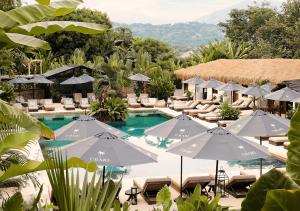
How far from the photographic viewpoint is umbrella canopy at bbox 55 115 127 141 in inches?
521

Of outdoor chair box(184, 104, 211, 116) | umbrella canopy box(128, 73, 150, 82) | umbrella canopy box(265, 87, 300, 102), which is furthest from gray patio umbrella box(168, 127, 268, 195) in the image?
umbrella canopy box(128, 73, 150, 82)

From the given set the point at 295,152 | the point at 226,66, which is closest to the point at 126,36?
the point at 226,66

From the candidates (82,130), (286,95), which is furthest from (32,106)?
(82,130)

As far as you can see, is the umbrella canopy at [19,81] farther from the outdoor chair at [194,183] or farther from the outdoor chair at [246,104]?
the outdoor chair at [194,183]

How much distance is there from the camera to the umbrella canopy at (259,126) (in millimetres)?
13555

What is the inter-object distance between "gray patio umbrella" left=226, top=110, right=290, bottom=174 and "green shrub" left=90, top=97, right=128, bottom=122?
39.7 feet

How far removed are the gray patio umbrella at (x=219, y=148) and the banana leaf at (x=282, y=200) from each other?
8.52m

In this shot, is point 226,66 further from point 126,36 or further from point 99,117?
point 126,36

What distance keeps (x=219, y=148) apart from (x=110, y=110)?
50.2ft

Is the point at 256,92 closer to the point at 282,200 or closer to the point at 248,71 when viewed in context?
the point at 248,71

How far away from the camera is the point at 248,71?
110 feet

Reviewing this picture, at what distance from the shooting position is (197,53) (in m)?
46.2

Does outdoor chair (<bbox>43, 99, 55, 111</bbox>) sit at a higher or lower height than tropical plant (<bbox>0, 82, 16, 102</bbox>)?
lower

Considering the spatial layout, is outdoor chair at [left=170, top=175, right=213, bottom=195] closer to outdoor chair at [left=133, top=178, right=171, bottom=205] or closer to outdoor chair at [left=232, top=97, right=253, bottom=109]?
outdoor chair at [left=133, top=178, right=171, bottom=205]
